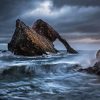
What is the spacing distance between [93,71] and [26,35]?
28375mm

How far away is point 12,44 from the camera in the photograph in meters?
53.6

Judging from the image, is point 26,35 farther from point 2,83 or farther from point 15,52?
point 2,83

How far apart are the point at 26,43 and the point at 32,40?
3.74 ft

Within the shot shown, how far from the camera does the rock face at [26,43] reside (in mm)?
50094

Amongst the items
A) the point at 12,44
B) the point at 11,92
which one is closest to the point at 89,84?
the point at 11,92

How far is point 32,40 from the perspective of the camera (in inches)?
1965

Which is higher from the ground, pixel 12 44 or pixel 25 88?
pixel 12 44

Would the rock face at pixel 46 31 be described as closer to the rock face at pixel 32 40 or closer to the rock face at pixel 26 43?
the rock face at pixel 32 40

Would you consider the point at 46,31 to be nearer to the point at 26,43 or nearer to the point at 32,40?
the point at 32,40

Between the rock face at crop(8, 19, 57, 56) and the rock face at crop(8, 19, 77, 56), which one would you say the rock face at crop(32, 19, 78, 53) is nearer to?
the rock face at crop(8, 19, 77, 56)

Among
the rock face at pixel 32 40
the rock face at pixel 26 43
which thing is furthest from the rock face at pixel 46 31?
the rock face at pixel 26 43

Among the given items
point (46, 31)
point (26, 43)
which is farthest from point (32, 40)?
point (46, 31)

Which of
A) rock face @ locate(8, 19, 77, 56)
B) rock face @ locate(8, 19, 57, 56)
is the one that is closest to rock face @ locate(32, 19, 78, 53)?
rock face @ locate(8, 19, 77, 56)

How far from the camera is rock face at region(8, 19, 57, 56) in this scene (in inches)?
1972
